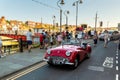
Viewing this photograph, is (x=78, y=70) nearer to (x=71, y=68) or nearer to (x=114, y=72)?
(x=71, y=68)

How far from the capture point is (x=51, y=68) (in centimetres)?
905

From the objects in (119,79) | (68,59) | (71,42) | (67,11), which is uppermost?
(67,11)

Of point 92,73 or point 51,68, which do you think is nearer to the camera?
point 92,73

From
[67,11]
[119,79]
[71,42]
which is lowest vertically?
[119,79]

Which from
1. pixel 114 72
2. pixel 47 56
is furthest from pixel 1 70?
pixel 114 72

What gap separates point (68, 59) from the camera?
28.3ft

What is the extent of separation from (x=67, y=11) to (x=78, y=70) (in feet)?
69.1

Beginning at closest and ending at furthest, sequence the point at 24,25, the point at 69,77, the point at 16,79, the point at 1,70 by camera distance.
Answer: the point at 16,79, the point at 69,77, the point at 1,70, the point at 24,25

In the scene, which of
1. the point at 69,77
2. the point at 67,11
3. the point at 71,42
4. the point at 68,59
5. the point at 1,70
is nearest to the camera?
the point at 69,77

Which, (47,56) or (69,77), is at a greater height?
(47,56)

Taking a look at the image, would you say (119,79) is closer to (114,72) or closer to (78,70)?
(114,72)

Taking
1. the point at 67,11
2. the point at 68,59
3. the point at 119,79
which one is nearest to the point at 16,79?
the point at 68,59

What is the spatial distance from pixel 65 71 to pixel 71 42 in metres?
2.87

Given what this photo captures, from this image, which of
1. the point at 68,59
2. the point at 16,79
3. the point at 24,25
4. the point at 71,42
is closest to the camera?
the point at 16,79
